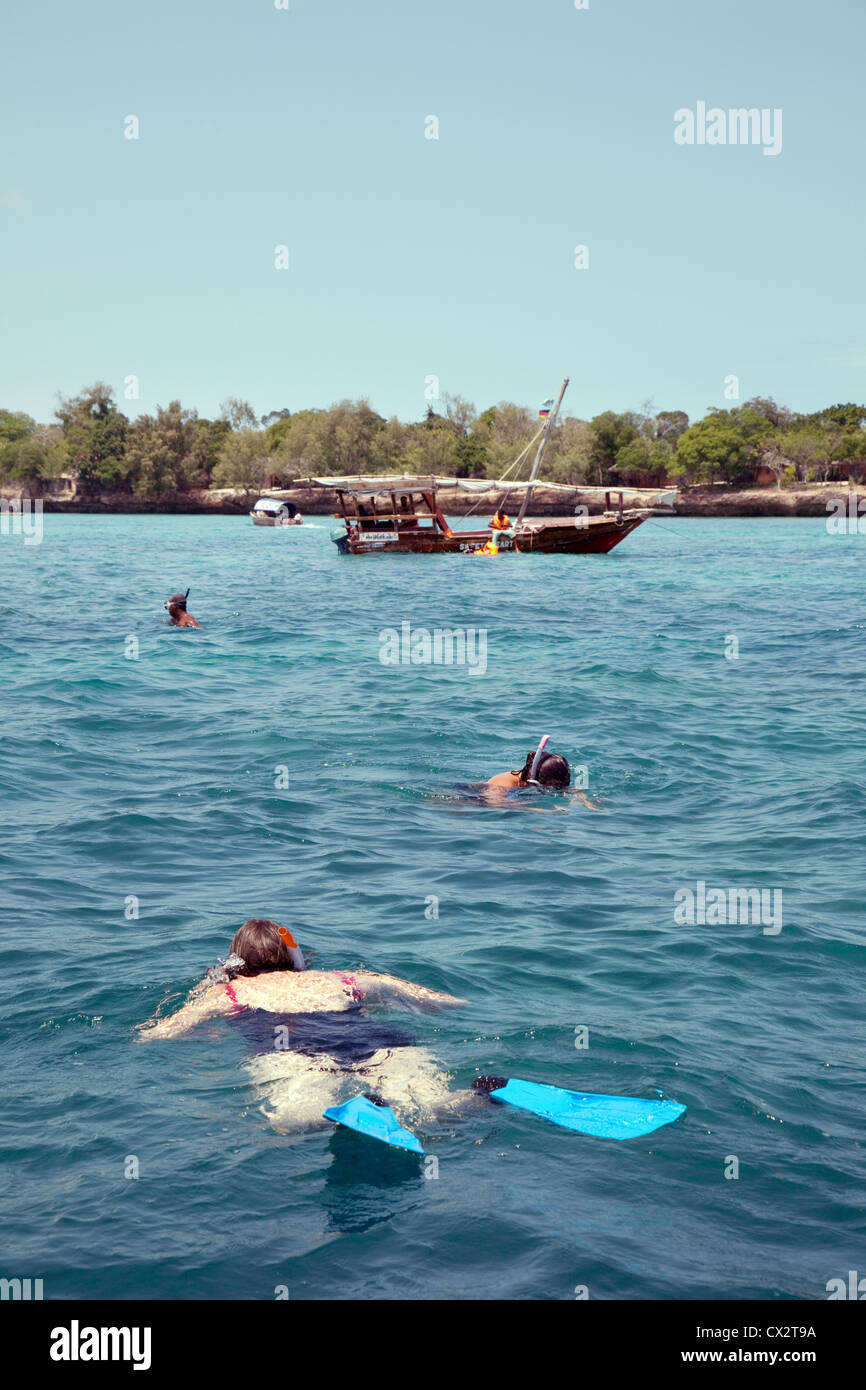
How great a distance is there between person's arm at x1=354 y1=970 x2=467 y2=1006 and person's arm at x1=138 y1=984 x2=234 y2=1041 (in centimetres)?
77

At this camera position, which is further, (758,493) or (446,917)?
(758,493)

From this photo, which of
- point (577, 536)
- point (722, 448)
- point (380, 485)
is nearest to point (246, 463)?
point (722, 448)

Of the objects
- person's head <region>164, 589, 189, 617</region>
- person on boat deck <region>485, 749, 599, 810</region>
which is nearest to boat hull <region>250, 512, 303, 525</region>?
person's head <region>164, 589, 189, 617</region>

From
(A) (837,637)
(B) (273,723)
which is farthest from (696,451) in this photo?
(B) (273,723)

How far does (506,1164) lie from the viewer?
16.6 ft

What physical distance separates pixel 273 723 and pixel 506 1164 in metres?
9.88

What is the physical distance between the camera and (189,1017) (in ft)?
20.9

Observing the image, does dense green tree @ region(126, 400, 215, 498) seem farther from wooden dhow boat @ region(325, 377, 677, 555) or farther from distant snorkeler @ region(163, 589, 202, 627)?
distant snorkeler @ region(163, 589, 202, 627)

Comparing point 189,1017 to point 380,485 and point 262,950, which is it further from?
point 380,485

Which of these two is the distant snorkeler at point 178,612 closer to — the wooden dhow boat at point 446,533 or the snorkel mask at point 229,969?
the snorkel mask at point 229,969

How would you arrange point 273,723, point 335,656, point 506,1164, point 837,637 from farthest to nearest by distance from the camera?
point 837,637, point 335,656, point 273,723, point 506,1164

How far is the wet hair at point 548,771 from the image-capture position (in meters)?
11.4
